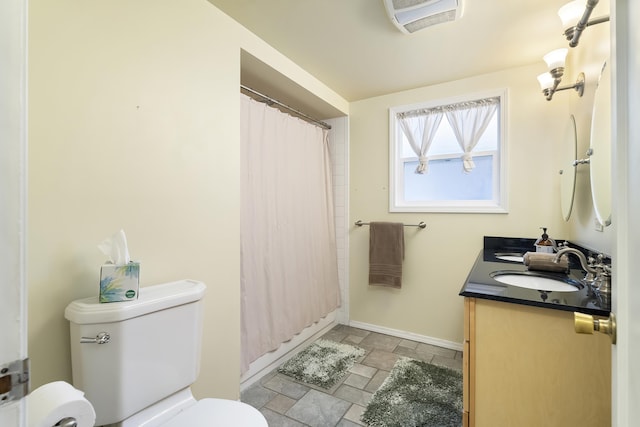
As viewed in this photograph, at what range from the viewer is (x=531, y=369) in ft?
3.37

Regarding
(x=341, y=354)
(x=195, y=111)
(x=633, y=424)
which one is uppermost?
(x=195, y=111)

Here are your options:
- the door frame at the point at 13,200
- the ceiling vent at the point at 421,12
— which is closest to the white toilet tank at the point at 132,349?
the door frame at the point at 13,200

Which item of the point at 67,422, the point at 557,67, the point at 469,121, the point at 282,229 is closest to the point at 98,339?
the point at 67,422

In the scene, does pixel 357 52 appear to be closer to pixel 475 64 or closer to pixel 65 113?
pixel 475 64

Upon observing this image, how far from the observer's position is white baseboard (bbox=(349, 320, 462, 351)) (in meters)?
2.42

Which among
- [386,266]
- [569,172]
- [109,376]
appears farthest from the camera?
[386,266]

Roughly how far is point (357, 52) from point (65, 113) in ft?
5.56

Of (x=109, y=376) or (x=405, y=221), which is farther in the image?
(x=405, y=221)

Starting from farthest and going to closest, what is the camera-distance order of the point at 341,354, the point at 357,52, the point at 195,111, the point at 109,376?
the point at 341,354, the point at 357,52, the point at 195,111, the point at 109,376

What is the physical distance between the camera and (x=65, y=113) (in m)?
0.98

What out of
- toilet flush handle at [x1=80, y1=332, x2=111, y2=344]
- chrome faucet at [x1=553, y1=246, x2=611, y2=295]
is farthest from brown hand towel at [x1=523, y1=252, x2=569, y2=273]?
toilet flush handle at [x1=80, y1=332, x2=111, y2=344]

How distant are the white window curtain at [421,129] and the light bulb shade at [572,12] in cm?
118

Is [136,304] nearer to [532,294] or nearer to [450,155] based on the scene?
[532,294]

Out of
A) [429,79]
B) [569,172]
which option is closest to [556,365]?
[569,172]
